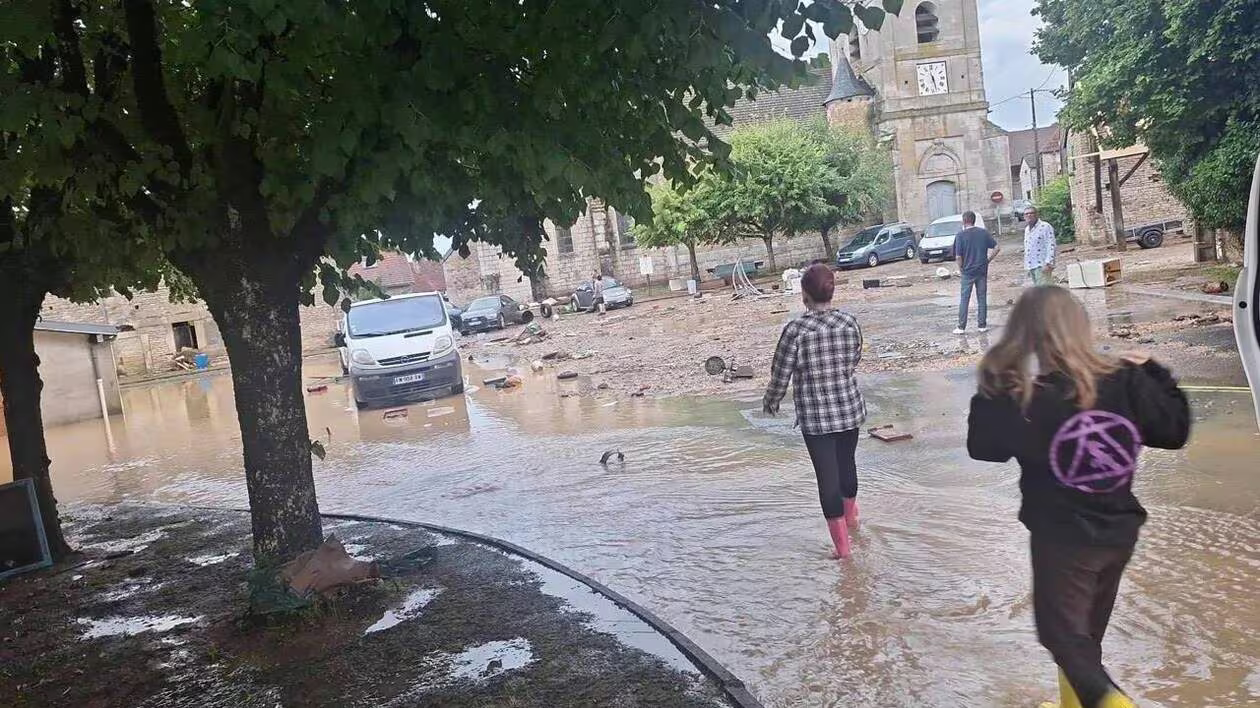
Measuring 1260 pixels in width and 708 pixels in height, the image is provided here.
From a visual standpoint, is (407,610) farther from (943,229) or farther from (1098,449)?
(943,229)

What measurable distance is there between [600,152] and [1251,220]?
138 inches

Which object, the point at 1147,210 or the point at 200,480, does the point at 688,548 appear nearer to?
the point at 200,480

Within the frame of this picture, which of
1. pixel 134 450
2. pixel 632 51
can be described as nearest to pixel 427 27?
pixel 632 51

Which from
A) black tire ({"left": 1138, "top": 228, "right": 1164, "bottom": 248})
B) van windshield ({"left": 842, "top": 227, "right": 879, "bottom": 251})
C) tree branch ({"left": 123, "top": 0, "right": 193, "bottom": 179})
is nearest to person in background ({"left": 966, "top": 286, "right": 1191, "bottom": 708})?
tree branch ({"left": 123, "top": 0, "right": 193, "bottom": 179})

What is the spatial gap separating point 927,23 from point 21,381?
50.0 m

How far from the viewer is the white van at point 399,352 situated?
646 inches

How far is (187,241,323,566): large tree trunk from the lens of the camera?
5.45m

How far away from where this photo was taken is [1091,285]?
1894cm

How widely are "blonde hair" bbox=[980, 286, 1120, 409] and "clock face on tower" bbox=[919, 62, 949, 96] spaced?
49018mm

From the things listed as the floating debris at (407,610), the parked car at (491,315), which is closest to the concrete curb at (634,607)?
the floating debris at (407,610)

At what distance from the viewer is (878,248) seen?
3897 centimetres

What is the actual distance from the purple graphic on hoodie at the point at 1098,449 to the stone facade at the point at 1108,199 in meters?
31.4

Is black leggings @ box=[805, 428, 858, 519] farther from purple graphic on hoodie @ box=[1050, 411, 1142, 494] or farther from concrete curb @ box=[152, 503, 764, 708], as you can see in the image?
purple graphic on hoodie @ box=[1050, 411, 1142, 494]

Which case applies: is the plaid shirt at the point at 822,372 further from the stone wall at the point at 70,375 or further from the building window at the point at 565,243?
the building window at the point at 565,243
